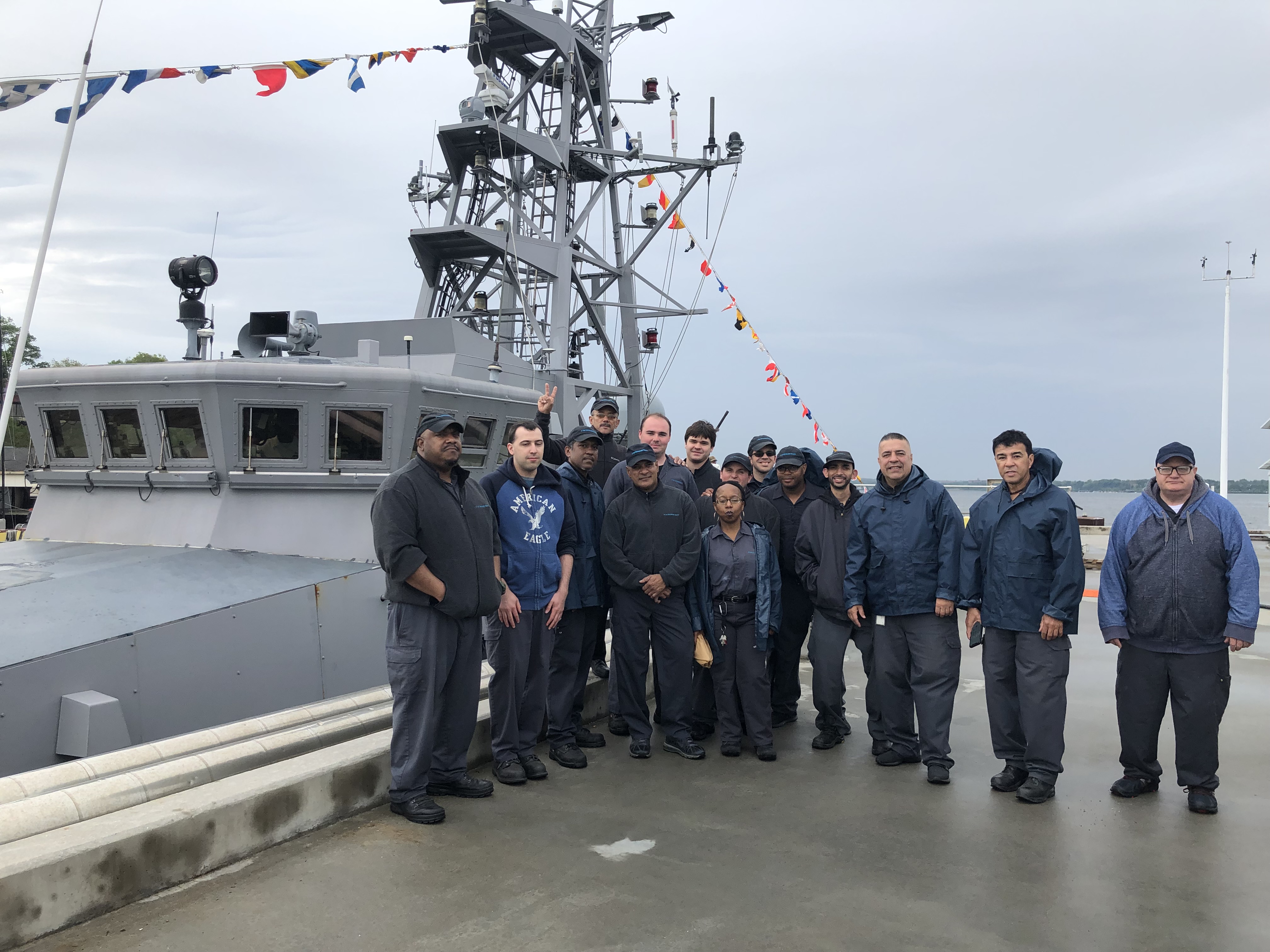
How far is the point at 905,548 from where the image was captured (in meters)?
4.92

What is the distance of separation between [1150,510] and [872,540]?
1423mm

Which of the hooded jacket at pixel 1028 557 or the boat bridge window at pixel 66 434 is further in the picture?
the boat bridge window at pixel 66 434

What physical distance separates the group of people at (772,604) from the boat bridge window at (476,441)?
1361mm

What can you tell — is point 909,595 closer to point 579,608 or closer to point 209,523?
point 579,608

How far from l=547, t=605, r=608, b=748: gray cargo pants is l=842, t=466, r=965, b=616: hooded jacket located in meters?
1.56

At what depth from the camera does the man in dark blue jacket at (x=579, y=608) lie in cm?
495

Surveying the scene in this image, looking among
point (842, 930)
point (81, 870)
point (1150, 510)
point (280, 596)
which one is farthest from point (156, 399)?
point (1150, 510)

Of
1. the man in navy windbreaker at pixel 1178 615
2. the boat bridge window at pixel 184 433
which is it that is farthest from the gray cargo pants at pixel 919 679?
the boat bridge window at pixel 184 433

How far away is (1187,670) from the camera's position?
4.30 m

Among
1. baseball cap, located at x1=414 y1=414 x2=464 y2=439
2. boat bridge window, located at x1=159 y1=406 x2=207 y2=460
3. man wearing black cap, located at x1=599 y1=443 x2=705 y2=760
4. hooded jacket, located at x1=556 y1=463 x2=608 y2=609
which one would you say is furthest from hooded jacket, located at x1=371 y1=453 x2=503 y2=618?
boat bridge window, located at x1=159 y1=406 x2=207 y2=460

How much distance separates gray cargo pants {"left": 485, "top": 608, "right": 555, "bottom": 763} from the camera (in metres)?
4.50

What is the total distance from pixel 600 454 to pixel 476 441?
55.2 inches

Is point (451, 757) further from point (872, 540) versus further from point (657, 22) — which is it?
point (657, 22)

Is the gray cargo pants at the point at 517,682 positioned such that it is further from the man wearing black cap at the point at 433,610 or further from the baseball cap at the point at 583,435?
the baseball cap at the point at 583,435
